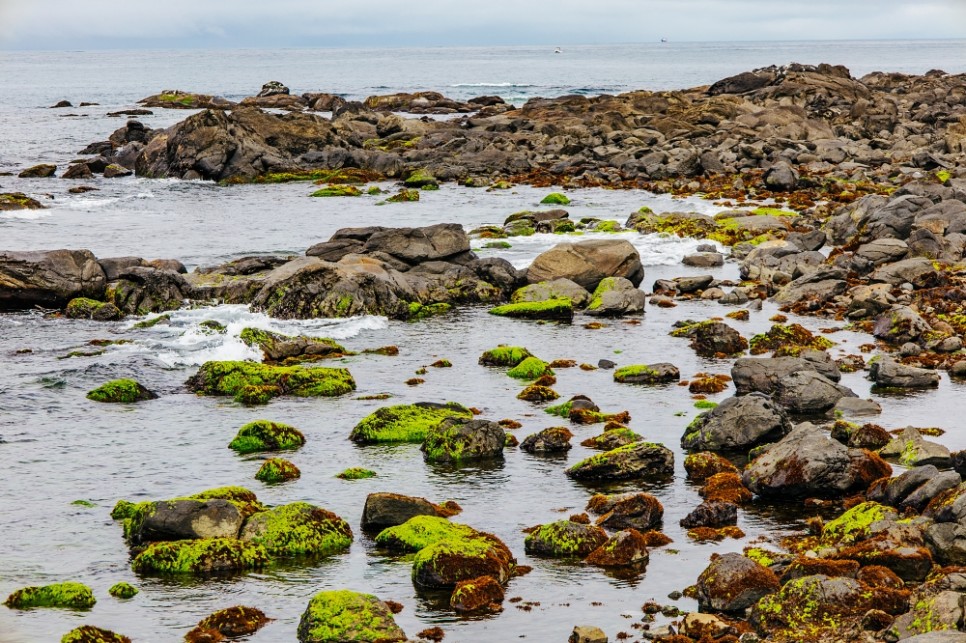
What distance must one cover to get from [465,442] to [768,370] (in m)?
8.64

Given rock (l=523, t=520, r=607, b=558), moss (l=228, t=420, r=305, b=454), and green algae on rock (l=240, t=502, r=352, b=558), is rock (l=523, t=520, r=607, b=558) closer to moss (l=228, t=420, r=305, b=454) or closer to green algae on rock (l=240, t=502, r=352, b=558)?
green algae on rock (l=240, t=502, r=352, b=558)

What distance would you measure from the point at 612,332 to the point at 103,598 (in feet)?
67.0

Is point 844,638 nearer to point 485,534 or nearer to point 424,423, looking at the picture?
point 485,534

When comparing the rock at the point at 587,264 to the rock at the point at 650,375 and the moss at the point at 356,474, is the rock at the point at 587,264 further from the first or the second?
the moss at the point at 356,474

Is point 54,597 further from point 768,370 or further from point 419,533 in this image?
point 768,370

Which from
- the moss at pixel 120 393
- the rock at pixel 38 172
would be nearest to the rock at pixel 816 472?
the moss at pixel 120 393

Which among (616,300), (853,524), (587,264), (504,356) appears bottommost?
(504,356)

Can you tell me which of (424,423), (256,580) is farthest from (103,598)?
(424,423)

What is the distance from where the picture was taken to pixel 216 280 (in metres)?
38.7

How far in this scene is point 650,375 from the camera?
2767 centimetres

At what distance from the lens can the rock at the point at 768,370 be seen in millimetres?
25938

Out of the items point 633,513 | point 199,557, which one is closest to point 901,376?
point 633,513

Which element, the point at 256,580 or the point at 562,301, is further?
the point at 562,301

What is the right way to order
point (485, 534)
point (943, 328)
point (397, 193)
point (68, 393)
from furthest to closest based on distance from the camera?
point (397, 193)
point (943, 328)
point (68, 393)
point (485, 534)
